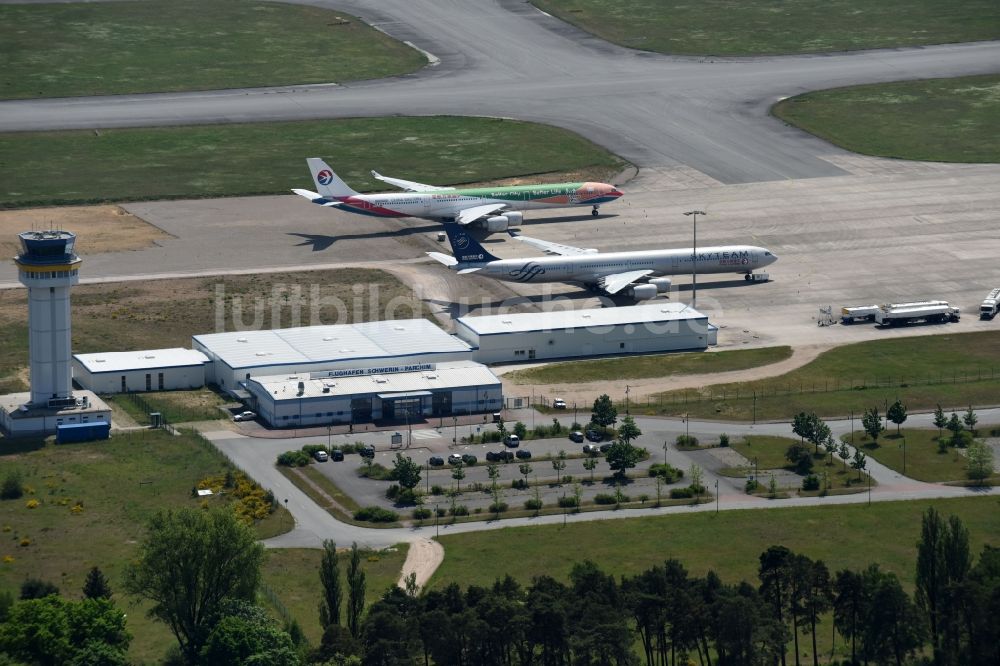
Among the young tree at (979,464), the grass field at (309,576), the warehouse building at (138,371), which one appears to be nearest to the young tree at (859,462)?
the young tree at (979,464)

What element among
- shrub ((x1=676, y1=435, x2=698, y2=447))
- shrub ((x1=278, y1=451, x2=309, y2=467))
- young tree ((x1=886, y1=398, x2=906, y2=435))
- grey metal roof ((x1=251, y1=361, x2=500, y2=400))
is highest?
grey metal roof ((x1=251, y1=361, x2=500, y2=400))

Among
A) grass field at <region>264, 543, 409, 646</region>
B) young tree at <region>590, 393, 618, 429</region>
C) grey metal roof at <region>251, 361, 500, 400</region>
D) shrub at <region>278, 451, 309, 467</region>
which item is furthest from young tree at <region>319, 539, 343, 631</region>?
young tree at <region>590, 393, 618, 429</region>

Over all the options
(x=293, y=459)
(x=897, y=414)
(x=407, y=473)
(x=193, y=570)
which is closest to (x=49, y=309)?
(x=293, y=459)

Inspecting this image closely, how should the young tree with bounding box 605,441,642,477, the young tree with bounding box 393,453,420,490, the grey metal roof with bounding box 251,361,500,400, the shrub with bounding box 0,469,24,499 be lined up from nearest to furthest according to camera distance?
the shrub with bounding box 0,469,24,499 < the young tree with bounding box 393,453,420,490 < the young tree with bounding box 605,441,642,477 < the grey metal roof with bounding box 251,361,500,400

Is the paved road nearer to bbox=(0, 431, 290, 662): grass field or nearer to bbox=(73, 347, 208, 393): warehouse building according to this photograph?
bbox=(0, 431, 290, 662): grass field

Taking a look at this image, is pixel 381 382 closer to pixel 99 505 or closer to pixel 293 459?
pixel 293 459

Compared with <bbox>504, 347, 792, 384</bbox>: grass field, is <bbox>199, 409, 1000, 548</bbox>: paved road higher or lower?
lower
